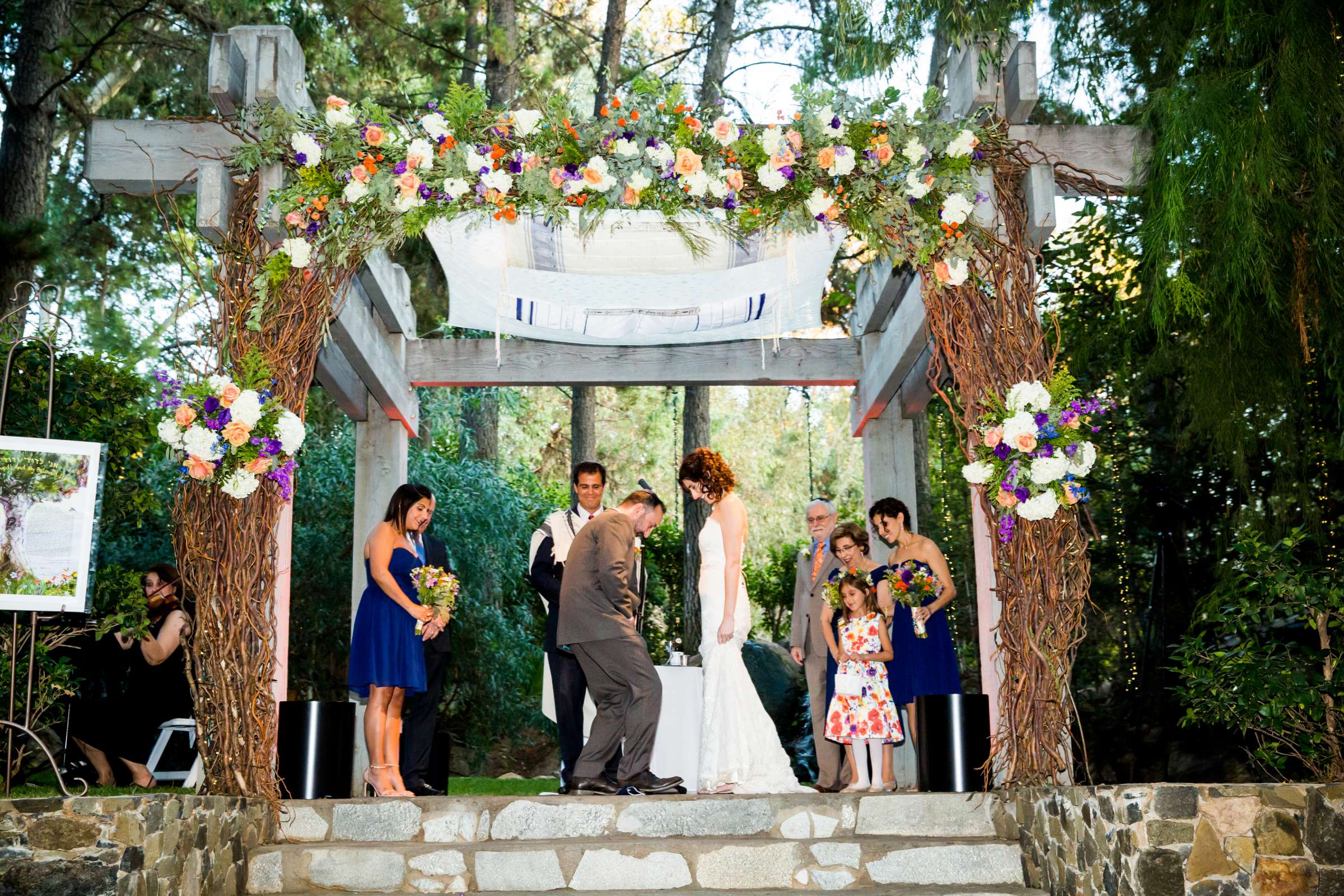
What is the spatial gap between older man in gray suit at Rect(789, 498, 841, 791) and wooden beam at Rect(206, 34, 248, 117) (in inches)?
124

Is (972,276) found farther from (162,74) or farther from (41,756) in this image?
(162,74)

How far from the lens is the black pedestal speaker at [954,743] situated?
4.95m

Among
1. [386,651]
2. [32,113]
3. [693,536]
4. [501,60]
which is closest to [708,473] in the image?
[386,651]

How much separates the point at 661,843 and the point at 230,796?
1521 millimetres

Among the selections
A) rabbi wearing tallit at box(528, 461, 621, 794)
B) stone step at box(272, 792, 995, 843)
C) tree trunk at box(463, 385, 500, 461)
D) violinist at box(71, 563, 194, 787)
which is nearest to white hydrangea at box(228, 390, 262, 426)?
stone step at box(272, 792, 995, 843)

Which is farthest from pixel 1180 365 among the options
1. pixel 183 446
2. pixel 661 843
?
pixel 183 446

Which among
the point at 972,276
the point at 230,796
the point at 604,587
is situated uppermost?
the point at 972,276

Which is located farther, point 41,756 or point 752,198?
point 41,756

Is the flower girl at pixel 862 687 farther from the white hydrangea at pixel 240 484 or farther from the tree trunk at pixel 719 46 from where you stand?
the tree trunk at pixel 719 46

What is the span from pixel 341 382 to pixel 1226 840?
4916mm

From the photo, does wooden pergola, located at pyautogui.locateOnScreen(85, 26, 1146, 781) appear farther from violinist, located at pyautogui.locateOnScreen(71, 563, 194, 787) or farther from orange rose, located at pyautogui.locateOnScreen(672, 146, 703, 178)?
orange rose, located at pyautogui.locateOnScreen(672, 146, 703, 178)

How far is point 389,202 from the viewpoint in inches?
200

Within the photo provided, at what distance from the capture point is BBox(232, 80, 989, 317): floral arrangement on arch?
504cm

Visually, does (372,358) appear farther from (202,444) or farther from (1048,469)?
(1048,469)
